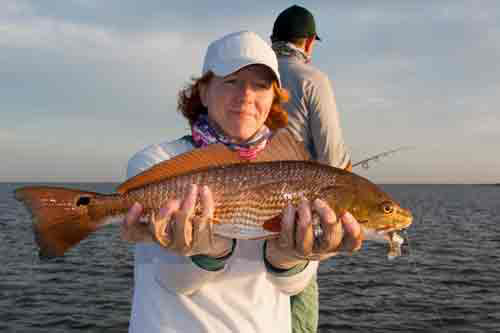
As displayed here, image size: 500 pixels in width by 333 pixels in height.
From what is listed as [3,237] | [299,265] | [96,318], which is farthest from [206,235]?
[3,237]

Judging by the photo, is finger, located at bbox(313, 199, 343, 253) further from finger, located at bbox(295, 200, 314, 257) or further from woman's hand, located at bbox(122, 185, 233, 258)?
woman's hand, located at bbox(122, 185, 233, 258)

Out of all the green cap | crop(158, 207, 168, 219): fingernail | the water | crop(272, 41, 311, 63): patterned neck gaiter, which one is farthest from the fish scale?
the water

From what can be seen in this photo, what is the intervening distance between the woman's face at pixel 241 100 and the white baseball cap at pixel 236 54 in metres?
0.10

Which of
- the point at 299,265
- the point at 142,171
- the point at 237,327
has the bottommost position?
the point at 237,327

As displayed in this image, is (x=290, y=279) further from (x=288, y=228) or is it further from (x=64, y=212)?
(x=64, y=212)

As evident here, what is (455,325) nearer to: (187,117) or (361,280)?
(361,280)

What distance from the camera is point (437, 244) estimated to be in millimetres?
30672

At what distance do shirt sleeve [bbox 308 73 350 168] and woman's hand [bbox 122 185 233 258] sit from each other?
2.27m

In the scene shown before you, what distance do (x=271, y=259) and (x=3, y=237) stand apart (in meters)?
34.9

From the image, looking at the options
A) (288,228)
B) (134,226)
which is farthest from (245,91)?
(134,226)

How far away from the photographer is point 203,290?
140 inches

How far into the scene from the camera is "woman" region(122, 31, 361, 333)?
342 centimetres

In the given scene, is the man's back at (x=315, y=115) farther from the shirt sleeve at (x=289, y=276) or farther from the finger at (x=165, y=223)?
the finger at (x=165, y=223)

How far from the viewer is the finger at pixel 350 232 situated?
3.48m
